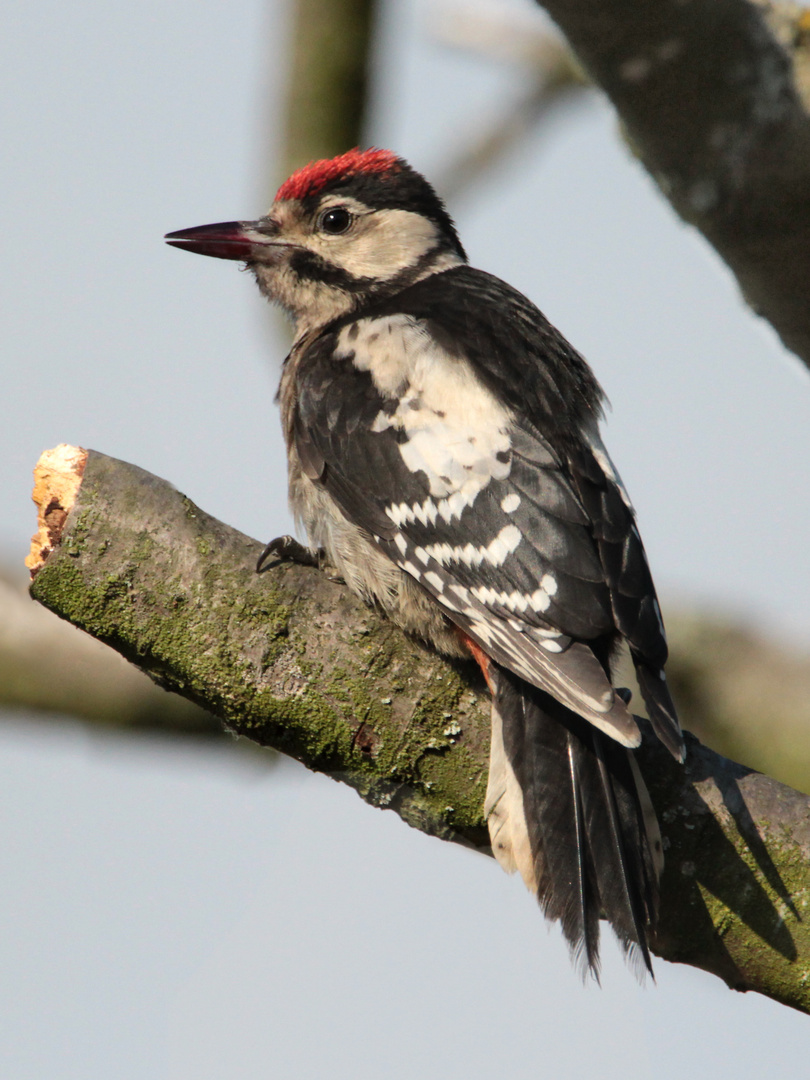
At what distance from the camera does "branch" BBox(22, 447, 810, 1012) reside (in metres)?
2.59

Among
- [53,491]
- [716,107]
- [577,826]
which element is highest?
[716,107]

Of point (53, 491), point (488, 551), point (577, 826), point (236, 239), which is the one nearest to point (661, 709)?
point (577, 826)

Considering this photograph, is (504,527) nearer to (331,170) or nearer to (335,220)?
(335,220)

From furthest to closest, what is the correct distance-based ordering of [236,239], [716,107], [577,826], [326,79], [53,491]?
[326,79] → [236,239] → [53,491] → [577,826] → [716,107]

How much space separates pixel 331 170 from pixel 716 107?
6.37ft

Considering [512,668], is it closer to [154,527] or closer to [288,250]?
[154,527]

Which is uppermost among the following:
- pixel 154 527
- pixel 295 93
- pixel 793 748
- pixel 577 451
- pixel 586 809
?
pixel 295 93

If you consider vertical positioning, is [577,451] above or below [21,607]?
above

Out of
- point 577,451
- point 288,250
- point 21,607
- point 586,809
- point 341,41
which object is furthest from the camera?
point 21,607

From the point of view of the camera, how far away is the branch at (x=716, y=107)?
2.19m

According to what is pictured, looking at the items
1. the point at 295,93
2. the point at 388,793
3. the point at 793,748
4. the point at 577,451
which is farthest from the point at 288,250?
the point at 793,748

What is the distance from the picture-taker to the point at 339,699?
2.65 metres

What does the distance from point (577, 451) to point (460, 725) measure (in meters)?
0.85

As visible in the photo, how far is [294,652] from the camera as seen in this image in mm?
2670
